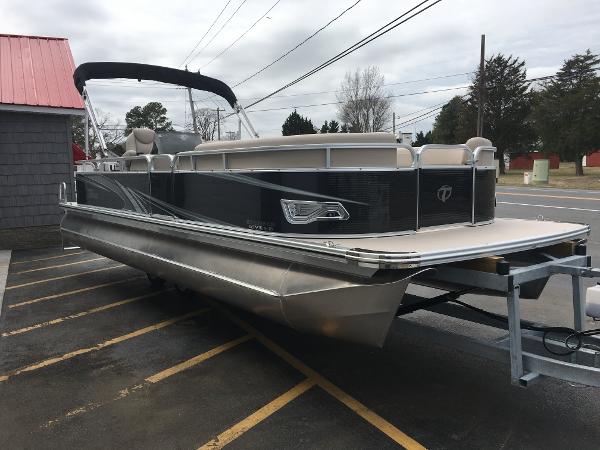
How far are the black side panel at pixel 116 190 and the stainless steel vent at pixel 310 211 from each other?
2403 mm

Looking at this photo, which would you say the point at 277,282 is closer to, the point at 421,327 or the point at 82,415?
the point at 421,327

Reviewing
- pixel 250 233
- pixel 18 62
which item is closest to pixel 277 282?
pixel 250 233

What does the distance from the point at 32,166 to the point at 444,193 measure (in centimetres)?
973

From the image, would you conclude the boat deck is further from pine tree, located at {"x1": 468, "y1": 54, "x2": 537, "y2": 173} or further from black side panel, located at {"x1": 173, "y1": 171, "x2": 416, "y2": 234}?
pine tree, located at {"x1": 468, "y1": 54, "x2": 537, "y2": 173}

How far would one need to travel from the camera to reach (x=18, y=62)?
11359 mm

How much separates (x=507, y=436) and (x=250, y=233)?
213cm

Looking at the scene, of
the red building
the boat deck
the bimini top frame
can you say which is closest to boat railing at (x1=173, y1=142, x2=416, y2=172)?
the boat deck

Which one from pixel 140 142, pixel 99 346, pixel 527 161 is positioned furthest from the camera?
pixel 527 161

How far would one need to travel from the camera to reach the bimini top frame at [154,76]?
737 cm

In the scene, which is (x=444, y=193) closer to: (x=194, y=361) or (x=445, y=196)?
(x=445, y=196)

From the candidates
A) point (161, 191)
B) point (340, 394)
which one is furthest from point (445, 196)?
point (161, 191)

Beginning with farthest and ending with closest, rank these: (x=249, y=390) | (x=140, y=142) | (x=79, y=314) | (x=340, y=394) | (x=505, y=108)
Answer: (x=505, y=108)
(x=140, y=142)
(x=79, y=314)
(x=249, y=390)
(x=340, y=394)

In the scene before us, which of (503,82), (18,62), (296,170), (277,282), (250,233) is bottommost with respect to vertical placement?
(277,282)

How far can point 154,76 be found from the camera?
755 cm
